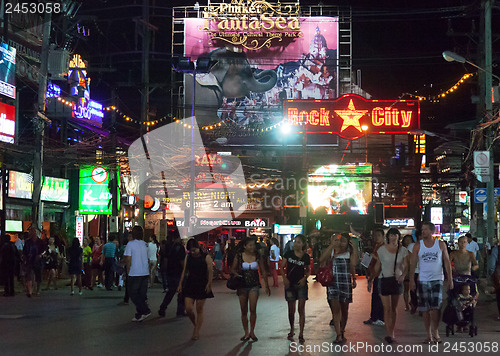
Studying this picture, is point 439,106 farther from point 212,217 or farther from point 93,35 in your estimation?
point 93,35

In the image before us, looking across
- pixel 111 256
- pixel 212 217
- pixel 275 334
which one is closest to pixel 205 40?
pixel 212 217

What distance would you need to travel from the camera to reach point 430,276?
1035 centimetres

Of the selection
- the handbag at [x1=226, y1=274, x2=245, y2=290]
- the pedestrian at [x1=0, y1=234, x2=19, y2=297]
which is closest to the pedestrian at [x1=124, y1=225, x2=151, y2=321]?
the handbag at [x1=226, y1=274, x2=245, y2=290]

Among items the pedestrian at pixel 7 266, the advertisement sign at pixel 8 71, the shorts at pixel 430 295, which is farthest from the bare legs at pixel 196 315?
the advertisement sign at pixel 8 71

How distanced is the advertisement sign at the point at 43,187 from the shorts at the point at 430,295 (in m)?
21.6

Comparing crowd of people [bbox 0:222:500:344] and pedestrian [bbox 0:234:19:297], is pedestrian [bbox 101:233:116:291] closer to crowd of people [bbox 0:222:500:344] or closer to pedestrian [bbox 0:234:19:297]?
pedestrian [bbox 0:234:19:297]

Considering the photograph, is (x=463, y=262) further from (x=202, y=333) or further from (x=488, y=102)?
(x=488, y=102)

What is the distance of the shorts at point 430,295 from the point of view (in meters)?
10.3

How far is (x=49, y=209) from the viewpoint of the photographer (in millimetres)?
34844

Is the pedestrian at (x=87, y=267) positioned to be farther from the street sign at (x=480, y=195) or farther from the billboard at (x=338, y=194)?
the billboard at (x=338, y=194)

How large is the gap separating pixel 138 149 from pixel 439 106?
31439mm

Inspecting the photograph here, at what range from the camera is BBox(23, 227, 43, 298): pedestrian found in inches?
770

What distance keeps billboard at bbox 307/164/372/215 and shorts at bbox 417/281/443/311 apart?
136 ft

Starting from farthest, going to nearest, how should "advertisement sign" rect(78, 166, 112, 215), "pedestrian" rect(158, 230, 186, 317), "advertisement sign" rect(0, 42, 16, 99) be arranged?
"advertisement sign" rect(78, 166, 112, 215)
"advertisement sign" rect(0, 42, 16, 99)
"pedestrian" rect(158, 230, 186, 317)
